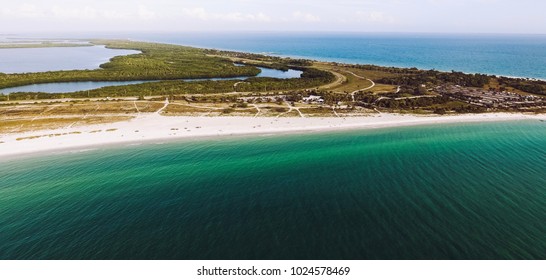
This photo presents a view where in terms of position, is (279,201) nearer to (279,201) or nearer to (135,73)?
(279,201)

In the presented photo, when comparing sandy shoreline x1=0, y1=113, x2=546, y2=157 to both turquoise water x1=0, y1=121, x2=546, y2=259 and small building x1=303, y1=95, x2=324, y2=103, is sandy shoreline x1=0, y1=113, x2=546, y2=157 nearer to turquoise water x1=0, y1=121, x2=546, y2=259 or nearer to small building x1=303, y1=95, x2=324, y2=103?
turquoise water x1=0, y1=121, x2=546, y2=259

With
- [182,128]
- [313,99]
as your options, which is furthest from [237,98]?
[182,128]

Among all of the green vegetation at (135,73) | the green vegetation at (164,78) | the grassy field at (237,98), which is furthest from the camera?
the green vegetation at (135,73)

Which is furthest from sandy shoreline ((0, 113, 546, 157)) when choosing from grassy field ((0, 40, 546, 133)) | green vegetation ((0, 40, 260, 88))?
green vegetation ((0, 40, 260, 88))

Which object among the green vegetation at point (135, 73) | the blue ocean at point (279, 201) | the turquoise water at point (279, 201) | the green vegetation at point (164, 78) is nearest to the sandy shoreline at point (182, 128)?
the blue ocean at point (279, 201)

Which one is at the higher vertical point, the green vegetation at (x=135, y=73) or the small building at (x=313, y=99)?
the green vegetation at (x=135, y=73)

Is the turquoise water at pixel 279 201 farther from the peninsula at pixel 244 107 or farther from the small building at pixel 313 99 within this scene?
the small building at pixel 313 99
